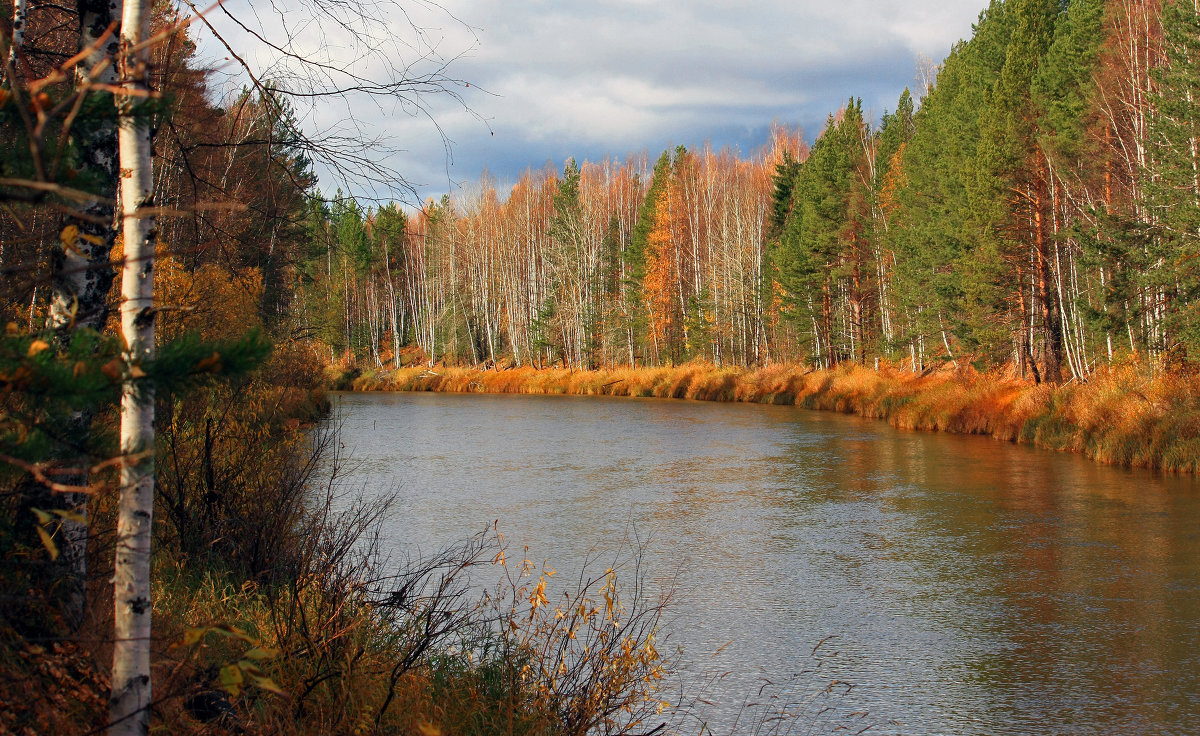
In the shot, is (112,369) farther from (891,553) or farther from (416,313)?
(416,313)

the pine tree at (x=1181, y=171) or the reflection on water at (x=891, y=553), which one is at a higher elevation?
the pine tree at (x=1181, y=171)

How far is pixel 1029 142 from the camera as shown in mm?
23219

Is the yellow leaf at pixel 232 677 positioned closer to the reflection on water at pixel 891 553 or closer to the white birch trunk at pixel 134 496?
the white birch trunk at pixel 134 496

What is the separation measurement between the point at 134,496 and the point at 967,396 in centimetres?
2352

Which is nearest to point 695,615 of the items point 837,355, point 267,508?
point 267,508

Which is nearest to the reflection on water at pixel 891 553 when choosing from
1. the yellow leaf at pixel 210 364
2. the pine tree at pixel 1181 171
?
the pine tree at pixel 1181 171

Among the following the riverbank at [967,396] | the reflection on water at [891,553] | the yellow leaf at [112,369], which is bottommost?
the reflection on water at [891,553]

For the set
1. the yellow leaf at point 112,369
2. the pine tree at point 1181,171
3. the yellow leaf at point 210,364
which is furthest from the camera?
the pine tree at point 1181,171

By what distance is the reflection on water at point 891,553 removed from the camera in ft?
20.8

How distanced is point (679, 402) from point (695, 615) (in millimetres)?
27779

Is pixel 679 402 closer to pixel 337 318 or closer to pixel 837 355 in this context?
pixel 837 355

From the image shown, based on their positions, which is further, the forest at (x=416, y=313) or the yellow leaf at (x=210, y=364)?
the forest at (x=416, y=313)

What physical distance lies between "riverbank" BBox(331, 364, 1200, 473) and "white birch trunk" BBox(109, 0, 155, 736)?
16.5 m

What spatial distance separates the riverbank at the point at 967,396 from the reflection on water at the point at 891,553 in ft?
2.81
